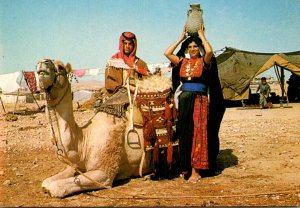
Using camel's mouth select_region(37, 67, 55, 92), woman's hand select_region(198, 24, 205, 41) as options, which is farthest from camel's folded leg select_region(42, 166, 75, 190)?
woman's hand select_region(198, 24, 205, 41)

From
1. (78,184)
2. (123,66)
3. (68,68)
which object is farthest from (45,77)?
(123,66)

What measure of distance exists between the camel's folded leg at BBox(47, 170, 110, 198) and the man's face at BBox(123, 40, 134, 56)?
6.00 feet

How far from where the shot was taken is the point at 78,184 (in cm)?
461

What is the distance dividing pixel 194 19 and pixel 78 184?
2.67 m

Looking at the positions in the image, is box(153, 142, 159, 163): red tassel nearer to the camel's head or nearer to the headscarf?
the headscarf

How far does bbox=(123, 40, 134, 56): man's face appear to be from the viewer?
5.65 meters

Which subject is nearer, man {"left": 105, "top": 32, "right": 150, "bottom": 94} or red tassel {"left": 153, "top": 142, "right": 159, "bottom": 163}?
red tassel {"left": 153, "top": 142, "right": 159, "bottom": 163}

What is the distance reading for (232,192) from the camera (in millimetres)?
4684

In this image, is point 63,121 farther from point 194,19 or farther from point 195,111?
point 194,19

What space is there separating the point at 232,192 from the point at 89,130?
1.90 metres

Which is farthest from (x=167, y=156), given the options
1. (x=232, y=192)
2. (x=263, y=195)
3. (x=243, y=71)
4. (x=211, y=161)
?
(x=243, y=71)

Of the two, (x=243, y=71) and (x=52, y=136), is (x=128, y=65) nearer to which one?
(x=52, y=136)

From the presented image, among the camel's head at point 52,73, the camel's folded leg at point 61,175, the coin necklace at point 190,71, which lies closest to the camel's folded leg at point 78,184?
the camel's folded leg at point 61,175

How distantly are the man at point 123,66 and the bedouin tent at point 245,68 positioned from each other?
1352 centimetres
